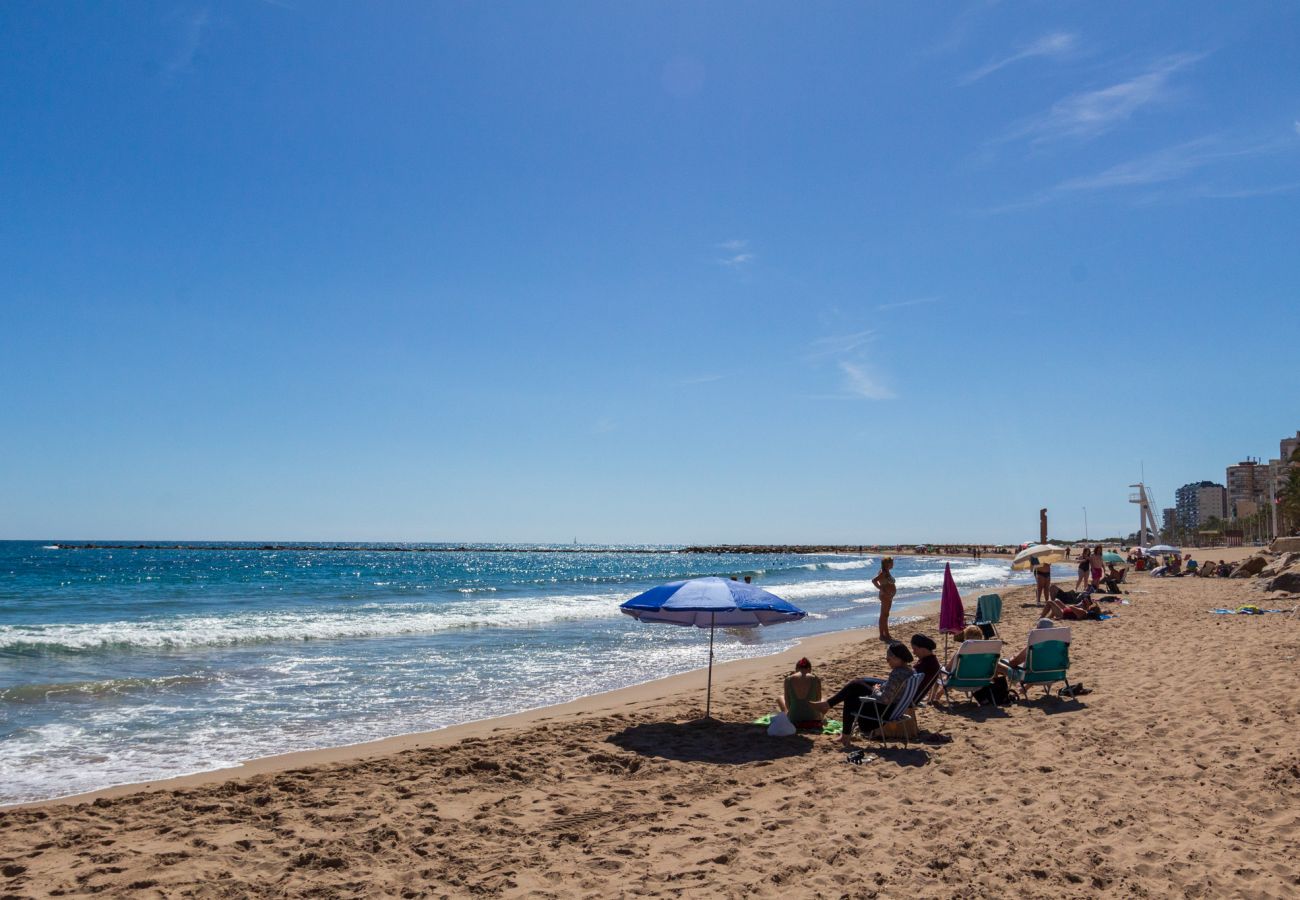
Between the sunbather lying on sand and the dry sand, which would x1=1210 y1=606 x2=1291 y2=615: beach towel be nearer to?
the sunbather lying on sand

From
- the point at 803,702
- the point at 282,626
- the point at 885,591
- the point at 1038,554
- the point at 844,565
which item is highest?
the point at 1038,554

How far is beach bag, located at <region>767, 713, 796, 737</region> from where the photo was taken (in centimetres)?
793

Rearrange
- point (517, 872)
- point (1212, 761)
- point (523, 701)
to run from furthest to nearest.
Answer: point (523, 701), point (1212, 761), point (517, 872)

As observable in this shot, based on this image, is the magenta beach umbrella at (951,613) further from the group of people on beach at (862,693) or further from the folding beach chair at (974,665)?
the group of people on beach at (862,693)

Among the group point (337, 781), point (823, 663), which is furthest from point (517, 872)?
point (823, 663)

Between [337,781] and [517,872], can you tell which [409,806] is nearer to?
[337,781]

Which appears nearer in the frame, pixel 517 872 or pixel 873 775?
pixel 517 872

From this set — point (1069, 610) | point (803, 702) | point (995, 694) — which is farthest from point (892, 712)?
point (1069, 610)

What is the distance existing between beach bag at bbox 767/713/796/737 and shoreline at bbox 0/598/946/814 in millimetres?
2365

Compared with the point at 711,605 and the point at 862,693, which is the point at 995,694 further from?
the point at 711,605

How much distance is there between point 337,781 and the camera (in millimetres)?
6750

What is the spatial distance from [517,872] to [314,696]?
7681 mm

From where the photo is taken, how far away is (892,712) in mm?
7586

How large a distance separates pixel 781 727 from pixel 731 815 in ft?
7.62
